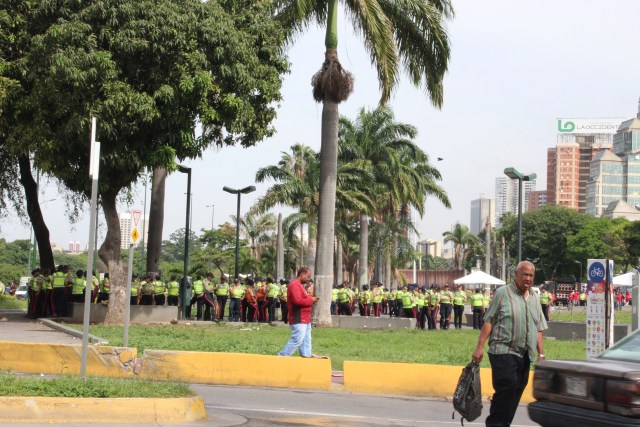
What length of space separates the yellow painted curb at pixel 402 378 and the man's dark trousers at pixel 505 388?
5.77m

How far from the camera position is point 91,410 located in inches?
390

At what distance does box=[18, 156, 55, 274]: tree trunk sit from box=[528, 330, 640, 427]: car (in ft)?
92.4

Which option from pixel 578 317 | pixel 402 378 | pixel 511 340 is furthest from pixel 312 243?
pixel 511 340

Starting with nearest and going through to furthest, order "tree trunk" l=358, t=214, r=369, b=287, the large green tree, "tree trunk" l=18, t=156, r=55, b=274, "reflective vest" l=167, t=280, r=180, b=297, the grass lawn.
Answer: the grass lawn
the large green tree
"reflective vest" l=167, t=280, r=180, b=297
"tree trunk" l=18, t=156, r=55, b=274
"tree trunk" l=358, t=214, r=369, b=287

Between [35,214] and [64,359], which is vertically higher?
[35,214]

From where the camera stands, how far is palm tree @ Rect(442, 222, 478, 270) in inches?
4471

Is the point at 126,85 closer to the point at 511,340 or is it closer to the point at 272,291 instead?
the point at 272,291

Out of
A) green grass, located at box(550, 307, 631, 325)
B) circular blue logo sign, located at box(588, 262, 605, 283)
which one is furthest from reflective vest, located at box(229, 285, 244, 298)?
green grass, located at box(550, 307, 631, 325)

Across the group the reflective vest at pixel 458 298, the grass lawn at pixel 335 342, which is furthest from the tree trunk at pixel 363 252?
the grass lawn at pixel 335 342

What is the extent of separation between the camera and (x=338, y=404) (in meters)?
12.8

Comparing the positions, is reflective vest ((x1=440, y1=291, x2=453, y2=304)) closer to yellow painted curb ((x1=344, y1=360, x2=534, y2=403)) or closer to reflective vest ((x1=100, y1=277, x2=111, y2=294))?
reflective vest ((x1=100, y1=277, x2=111, y2=294))

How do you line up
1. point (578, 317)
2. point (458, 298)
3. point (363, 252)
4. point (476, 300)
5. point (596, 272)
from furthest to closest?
point (578, 317), point (363, 252), point (458, 298), point (476, 300), point (596, 272)

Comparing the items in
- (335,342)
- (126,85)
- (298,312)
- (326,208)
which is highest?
(126,85)

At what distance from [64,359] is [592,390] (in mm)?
9748
